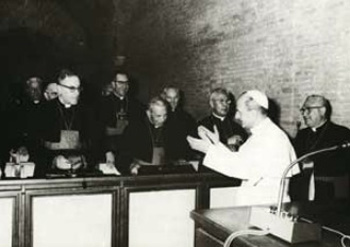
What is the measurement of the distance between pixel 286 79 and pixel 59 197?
12.3 ft

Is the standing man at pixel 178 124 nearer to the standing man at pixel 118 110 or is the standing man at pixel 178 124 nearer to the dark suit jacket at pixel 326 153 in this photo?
the standing man at pixel 118 110

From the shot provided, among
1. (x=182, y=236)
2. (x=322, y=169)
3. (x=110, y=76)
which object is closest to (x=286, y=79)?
(x=322, y=169)

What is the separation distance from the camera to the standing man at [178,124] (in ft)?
21.7

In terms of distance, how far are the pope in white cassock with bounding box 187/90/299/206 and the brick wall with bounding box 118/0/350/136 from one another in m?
2.43

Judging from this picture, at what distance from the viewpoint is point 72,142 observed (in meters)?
5.50

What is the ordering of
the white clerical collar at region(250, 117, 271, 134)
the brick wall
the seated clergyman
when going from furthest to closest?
the seated clergyman → the brick wall → the white clerical collar at region(250, 117, 271, 134)

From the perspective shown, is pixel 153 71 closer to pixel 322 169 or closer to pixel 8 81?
pixel 8 81

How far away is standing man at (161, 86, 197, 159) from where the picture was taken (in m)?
6.62

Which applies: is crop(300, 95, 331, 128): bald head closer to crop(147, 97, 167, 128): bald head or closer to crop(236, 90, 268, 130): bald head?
crop(147, 97, 167, 128): bald head

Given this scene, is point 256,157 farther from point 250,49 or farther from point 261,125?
point 250,49

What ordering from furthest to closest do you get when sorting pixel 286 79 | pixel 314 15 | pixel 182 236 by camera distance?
pixel 286 79
pixel 314 15
pixel 182 236

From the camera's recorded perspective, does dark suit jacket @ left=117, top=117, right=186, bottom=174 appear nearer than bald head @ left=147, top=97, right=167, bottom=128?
No

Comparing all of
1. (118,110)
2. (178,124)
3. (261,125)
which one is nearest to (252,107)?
(261,125)

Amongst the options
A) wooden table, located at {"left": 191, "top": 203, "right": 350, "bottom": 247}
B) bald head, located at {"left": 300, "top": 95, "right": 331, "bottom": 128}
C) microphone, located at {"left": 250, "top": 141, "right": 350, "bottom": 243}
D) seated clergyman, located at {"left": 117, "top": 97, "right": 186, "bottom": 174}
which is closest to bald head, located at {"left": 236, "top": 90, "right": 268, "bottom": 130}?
wooden table, located at {"left": 191, "top": 203, "right": 350, "bottom": 247}
